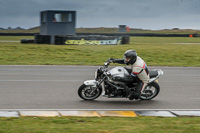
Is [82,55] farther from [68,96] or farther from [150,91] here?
[150,91]

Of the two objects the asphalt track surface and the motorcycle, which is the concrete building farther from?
the motorcycle

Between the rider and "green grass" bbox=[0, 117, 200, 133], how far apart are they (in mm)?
1859

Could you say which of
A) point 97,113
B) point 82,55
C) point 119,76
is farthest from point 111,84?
point 82,55

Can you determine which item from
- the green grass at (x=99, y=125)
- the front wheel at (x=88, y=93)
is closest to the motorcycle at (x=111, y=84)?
the front wheel at (x=88, y=93)

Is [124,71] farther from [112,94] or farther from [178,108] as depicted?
[178,108]

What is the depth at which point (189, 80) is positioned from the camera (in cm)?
1451

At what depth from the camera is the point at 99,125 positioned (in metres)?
6.59

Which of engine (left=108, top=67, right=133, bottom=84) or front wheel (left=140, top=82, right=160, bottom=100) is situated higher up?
engine (left=108, top=67, right=133, bottom=84)

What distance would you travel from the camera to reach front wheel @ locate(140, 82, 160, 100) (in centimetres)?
980

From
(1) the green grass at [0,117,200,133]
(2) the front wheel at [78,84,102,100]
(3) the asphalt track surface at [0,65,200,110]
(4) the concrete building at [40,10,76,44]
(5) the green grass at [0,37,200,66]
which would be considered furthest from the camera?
(4) the concrete building at [40,10,76,44]

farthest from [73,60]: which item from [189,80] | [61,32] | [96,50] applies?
[61,32]

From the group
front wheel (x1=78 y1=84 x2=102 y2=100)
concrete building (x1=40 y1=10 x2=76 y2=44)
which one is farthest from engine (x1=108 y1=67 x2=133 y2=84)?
concrete building (x1=40 y1=10 x2=76 y2=44)

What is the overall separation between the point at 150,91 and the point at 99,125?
141 inches

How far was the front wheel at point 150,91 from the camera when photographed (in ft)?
32.1
